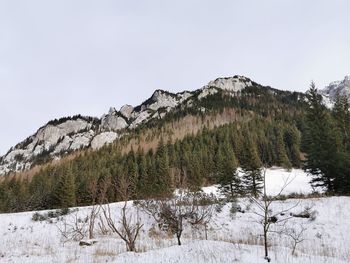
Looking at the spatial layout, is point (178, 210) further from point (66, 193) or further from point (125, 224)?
point (66, 193)

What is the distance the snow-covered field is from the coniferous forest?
2644mm

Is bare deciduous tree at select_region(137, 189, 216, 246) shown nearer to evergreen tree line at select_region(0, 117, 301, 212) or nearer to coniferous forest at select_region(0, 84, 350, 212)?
coniferous forest at select_region(0, 84, 350, 212)

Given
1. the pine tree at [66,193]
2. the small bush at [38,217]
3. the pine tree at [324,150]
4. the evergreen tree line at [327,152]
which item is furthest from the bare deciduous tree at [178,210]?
the pine tree at [66,193]

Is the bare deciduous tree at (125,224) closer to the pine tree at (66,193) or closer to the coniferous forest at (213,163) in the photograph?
the coniferous forest at (213,163)

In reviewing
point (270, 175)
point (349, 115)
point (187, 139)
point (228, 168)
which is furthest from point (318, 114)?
point (187, 139)

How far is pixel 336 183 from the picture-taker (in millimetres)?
31703

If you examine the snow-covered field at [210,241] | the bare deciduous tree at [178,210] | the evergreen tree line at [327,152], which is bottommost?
the snow-covered field at [210,241]

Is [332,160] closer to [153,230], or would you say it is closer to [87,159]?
[153,230]

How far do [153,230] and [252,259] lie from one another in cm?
1323

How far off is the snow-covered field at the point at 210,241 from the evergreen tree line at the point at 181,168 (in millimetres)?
15659

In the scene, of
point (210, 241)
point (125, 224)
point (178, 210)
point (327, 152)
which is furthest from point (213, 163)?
point (210, 241)

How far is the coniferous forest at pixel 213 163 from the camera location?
32.8 metres

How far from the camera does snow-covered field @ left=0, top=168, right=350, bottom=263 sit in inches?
340

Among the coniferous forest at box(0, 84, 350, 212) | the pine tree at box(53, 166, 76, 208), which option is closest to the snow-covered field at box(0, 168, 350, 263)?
the coniferous forest at box(0, 84, 350, 212)
